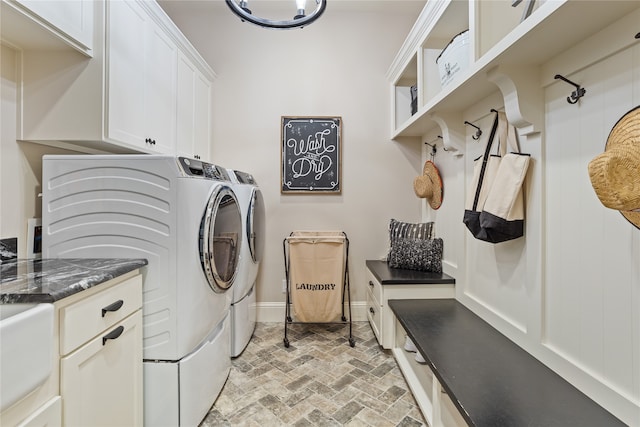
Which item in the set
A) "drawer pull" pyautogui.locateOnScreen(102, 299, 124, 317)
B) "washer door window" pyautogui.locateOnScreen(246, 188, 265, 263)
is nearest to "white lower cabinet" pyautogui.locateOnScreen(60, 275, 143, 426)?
"drawer pull" pyautogui.locateOnScreen(102, 299, 124, 317)

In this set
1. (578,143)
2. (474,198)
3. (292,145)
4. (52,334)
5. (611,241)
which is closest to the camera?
(52,334)

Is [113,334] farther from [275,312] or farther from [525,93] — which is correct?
[525,93]

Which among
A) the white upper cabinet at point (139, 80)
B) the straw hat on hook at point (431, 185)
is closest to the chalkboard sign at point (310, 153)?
A: the straw hat on hook at point (431, 185)

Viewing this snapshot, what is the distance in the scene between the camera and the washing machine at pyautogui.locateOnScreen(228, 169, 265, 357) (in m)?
2.05

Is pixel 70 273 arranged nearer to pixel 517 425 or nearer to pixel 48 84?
pixel 48 84

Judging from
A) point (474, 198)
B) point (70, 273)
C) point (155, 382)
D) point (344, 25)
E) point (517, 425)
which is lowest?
point (155, 382)

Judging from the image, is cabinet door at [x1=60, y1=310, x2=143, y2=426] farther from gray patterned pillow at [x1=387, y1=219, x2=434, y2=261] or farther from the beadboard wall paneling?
gray patterned pillow at [x1=387, y1=219, x2=434, y2=261]

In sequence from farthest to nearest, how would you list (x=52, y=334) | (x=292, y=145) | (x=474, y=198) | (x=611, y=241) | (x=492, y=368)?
(x=292, y=145), (x=474, y=198), (x=492, y=368), (x=611, y=241), (x=52, y=334)

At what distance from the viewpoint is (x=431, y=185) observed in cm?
238

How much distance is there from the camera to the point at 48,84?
4.52 ft

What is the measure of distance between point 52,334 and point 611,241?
1854 millimetres

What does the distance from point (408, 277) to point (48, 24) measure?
246cm

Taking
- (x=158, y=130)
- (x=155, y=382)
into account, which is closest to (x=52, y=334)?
(x=155, y=382)

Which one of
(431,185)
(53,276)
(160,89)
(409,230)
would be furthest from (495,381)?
(160,89)
